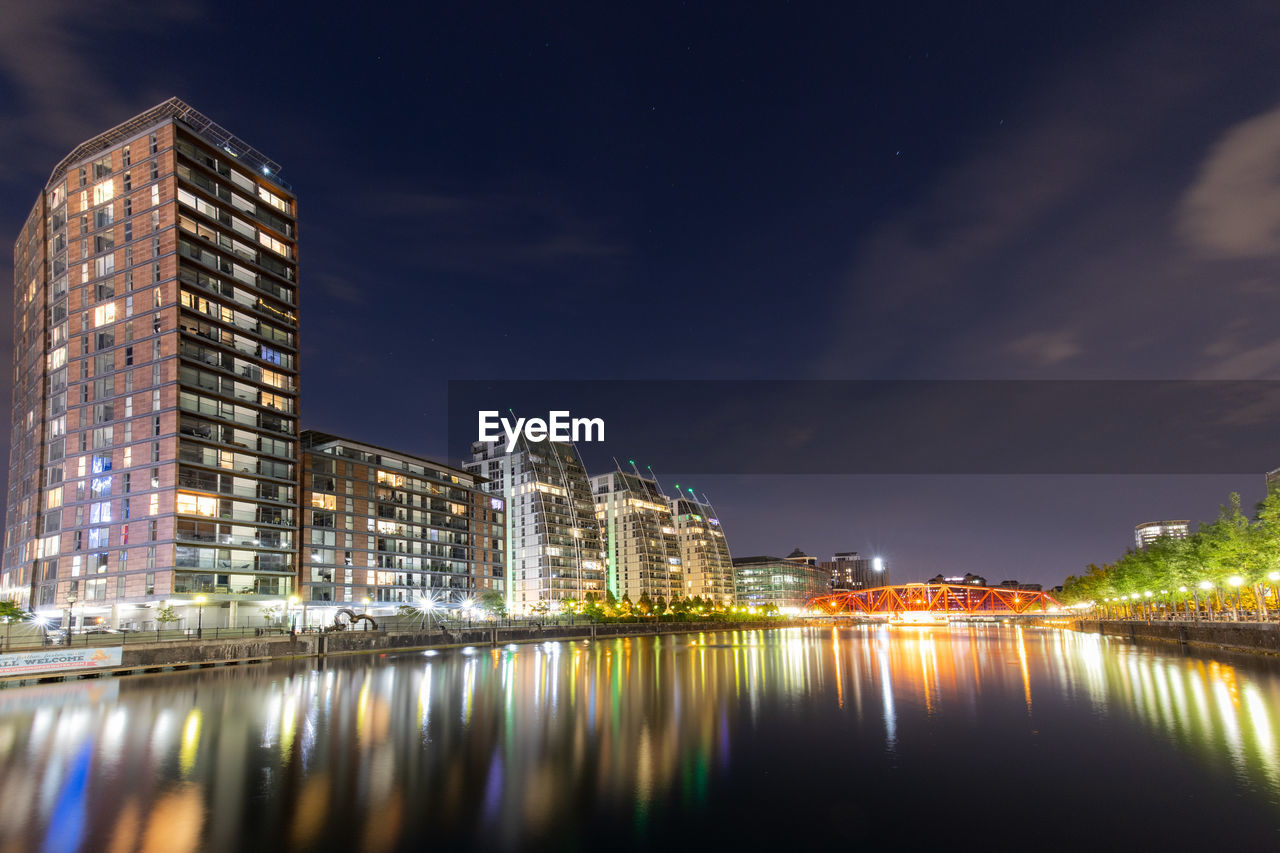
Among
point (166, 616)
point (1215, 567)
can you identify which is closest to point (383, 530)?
point (166, 616)

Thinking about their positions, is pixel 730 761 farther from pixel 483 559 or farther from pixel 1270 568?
pixel 483 559

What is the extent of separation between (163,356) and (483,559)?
8372 centimetres

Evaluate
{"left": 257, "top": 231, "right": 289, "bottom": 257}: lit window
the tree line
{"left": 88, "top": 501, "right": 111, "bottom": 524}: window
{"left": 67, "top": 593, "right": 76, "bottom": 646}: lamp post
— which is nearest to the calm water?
the tree line

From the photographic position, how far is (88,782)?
21.4 m

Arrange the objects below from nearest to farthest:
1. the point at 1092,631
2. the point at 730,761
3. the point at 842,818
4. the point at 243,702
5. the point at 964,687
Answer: the point at 842,818, the point at 730,761, the point at 243,702, the point at 964,687, the point at 1092,631

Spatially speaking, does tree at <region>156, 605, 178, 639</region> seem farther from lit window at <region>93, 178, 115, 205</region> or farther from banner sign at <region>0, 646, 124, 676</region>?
lit window at <region>93, 178, 115, 205</region>

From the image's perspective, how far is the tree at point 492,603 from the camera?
Result: 15250 cm

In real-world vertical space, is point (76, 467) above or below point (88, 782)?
above

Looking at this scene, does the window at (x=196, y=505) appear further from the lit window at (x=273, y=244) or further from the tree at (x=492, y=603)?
the tree at (x=492, y=603)

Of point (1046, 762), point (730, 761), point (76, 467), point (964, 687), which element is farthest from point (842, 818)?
point (76, 467)

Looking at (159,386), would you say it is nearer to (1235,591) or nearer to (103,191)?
(103,191)

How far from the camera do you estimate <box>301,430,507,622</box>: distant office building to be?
121m

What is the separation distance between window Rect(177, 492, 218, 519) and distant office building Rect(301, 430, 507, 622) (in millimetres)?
24455

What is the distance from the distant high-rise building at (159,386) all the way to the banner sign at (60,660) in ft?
101
